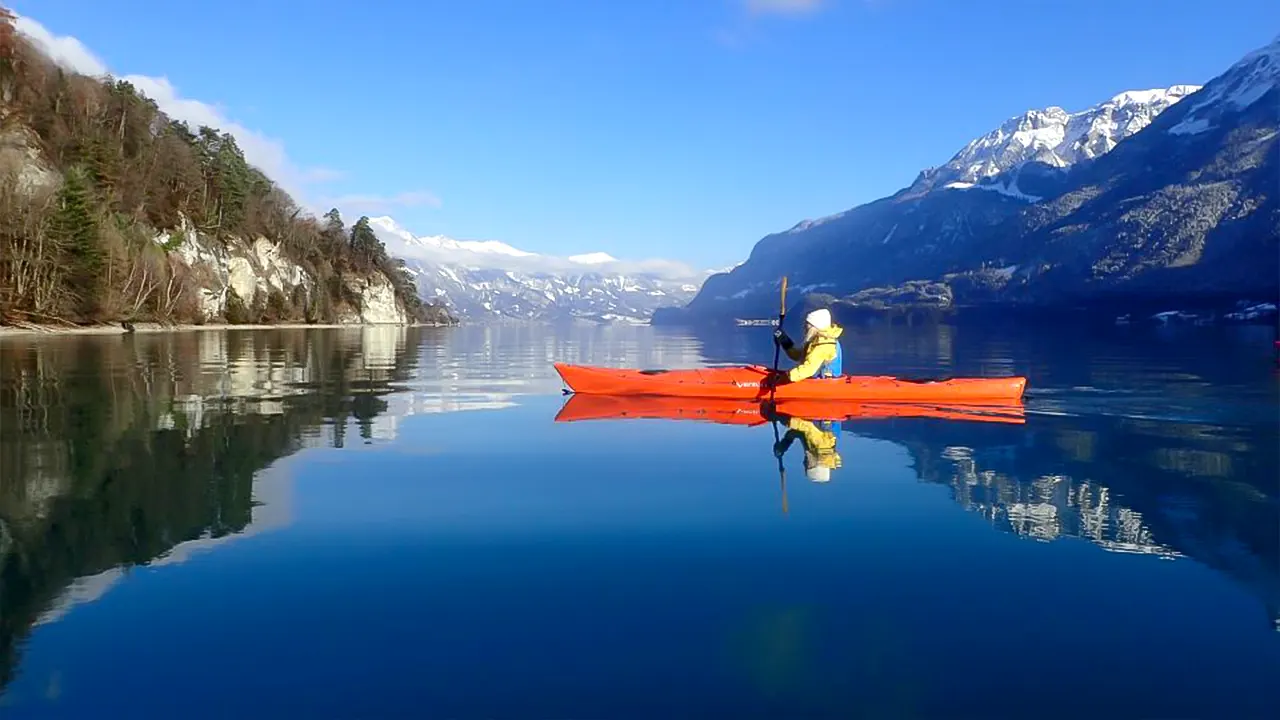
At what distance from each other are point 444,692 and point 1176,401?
80.2 ft

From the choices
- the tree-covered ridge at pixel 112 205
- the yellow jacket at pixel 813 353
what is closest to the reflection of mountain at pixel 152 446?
the yellow jacket at pixel 813 353

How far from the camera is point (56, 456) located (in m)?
14.3

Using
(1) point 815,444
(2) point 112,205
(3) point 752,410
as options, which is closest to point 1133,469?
(1) point 815,444

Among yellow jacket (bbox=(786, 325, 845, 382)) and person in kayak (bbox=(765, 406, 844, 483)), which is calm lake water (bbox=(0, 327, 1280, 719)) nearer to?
person in kayak (bbox=(765, 406, 844, 483))

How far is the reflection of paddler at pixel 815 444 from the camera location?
14.8 m

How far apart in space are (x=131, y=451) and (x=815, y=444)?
1229 cm

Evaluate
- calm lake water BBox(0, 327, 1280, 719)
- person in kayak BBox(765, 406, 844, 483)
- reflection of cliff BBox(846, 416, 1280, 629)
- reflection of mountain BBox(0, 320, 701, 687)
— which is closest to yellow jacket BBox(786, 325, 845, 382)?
person in kayak BBox(765, 406, 844, 483)

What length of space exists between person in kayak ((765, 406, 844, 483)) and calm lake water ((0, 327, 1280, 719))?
0.34m

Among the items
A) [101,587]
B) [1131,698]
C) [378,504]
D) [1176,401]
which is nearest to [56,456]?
[378,504]

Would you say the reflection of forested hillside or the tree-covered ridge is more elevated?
the tree-covered ridge

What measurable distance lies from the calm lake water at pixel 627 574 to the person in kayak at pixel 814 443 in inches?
13.3

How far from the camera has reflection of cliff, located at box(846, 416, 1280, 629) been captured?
10.2 metres

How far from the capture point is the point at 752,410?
906 inches

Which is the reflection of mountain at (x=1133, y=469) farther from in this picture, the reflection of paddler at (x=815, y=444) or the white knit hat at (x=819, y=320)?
the white knit hat at (x=819, y=320)
